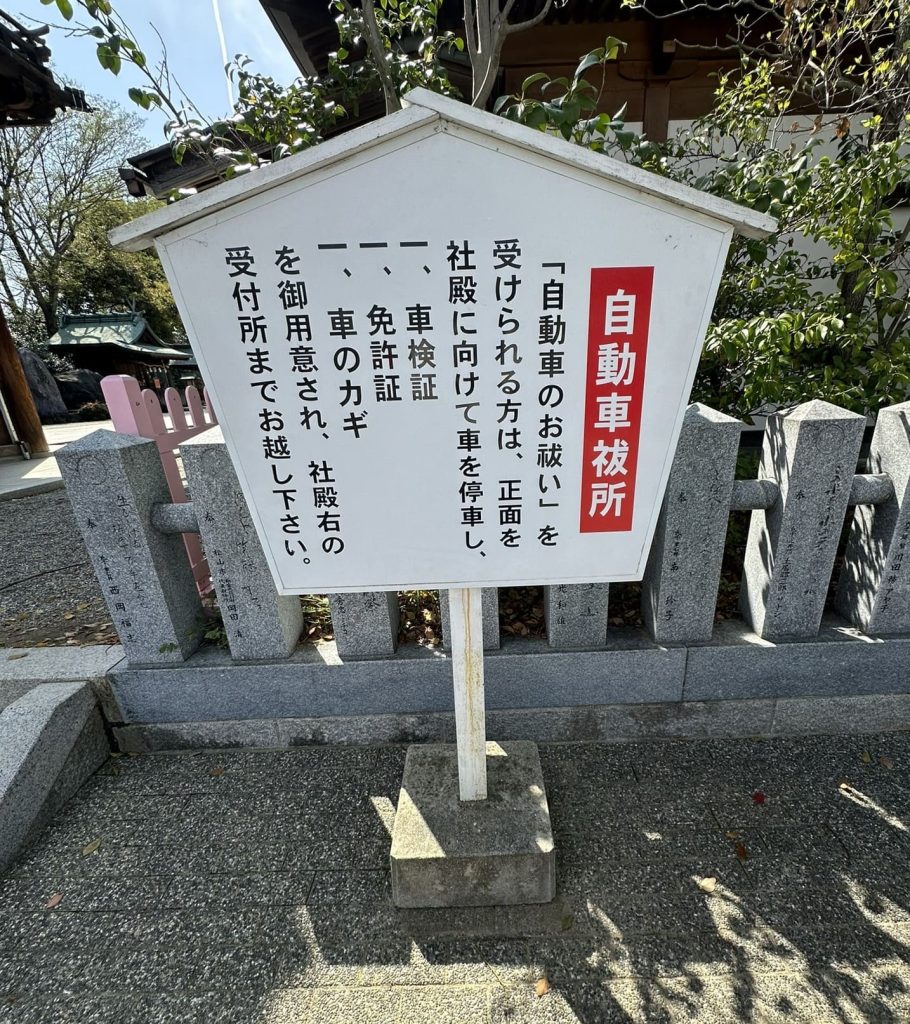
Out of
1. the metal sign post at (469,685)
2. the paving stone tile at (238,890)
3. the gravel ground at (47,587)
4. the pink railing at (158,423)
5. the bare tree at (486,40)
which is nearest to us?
the metal sign post at (469,685)

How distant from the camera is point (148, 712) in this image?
8.99ft

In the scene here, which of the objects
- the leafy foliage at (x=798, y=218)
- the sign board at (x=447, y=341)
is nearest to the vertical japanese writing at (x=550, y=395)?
the sign board at (x=447, y=341)

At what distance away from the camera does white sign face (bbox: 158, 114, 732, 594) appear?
1344 mm

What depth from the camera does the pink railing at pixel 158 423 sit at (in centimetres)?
297

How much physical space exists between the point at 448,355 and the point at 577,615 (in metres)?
1.60

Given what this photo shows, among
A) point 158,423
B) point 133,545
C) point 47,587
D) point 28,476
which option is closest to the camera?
point 133,545

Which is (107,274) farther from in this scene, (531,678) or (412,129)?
(412,129)

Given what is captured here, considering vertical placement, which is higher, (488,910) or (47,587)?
(47,587)

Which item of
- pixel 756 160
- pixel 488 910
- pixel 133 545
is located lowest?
pixel 488 910

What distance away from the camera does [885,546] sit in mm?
2572

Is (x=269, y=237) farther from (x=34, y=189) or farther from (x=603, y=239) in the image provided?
(x=34, y=189)

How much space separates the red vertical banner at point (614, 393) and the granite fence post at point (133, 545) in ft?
6.78

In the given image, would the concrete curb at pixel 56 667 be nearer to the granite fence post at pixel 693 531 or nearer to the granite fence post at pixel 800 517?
the granite fence post at pixel 693 531

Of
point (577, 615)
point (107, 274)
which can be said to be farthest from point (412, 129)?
point (107, 274)
